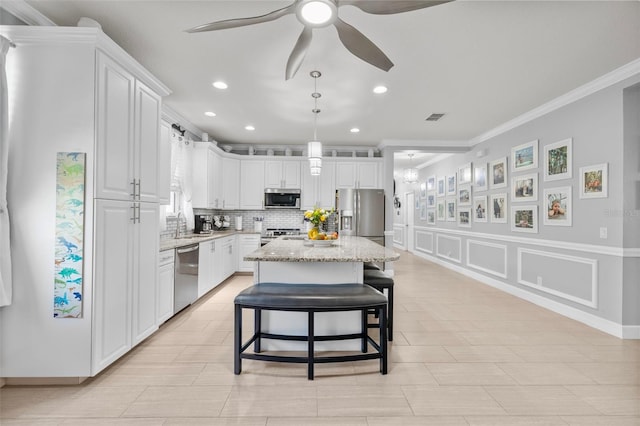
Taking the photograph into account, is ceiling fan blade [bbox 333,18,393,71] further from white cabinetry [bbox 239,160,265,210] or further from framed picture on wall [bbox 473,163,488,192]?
white cabinetry [bbox 239,160,265,210]

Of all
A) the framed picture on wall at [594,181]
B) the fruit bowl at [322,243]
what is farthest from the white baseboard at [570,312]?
the fruit bowl at [322,243]

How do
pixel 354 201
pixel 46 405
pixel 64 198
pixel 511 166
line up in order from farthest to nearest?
1. pixel 354 201
2. pixel 511 166
3. pixel 64 198
4. pixel 46 405

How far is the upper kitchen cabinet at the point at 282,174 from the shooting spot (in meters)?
6.24

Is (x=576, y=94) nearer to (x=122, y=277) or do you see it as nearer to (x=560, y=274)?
(x=560, y=274)

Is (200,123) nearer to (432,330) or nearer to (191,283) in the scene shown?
(191,283)

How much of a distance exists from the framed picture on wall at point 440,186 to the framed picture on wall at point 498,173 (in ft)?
6.17

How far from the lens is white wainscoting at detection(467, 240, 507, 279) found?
4979 mm

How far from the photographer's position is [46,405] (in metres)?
1.94

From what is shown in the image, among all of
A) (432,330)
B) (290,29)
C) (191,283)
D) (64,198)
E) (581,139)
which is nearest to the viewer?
(64,198)

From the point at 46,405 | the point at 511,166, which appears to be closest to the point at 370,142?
the point at 511,166

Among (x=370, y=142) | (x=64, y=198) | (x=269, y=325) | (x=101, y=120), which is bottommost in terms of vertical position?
(x=269, y=325)

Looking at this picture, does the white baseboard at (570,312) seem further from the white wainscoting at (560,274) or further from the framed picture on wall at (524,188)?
the framed picture on wall at (524,188)

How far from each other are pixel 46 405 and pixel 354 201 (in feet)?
16.1

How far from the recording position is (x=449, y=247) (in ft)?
22.6
